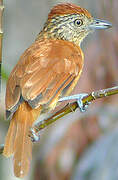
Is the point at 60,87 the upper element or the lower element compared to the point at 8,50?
upper

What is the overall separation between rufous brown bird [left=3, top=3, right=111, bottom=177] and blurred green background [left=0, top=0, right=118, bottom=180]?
0.98m

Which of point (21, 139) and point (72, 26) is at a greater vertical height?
point (72, 26)

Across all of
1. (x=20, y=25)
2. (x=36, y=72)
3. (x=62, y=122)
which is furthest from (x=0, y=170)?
(x=36, y=72)

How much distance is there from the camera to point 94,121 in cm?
553

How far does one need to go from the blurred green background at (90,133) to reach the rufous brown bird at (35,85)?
985 mm

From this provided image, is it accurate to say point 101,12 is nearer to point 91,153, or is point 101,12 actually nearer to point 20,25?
point 91,153

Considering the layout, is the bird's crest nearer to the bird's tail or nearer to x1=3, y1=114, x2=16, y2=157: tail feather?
the bird's tail

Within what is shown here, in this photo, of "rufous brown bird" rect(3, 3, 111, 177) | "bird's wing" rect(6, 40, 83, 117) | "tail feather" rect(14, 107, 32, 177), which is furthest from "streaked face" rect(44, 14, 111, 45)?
"tail feather" rect(14, 107, 32, 177)

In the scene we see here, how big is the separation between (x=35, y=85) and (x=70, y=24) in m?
1.20

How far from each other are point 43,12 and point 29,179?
97.6 inches

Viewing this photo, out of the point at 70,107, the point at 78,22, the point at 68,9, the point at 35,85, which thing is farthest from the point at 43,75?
the point at 78,22

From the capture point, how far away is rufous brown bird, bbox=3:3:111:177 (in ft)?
10.2

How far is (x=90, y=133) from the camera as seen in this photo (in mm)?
5469

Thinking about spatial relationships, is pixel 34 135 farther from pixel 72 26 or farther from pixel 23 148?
pixel 72 26
